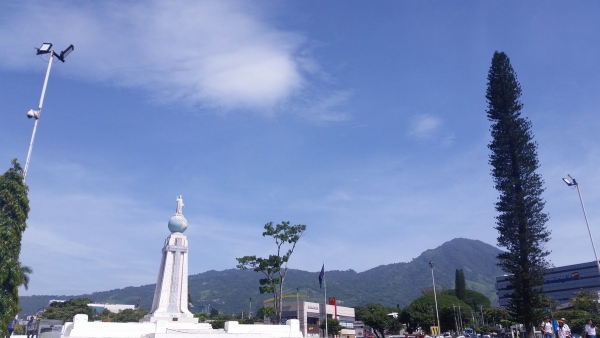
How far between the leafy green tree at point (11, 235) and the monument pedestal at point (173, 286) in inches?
392

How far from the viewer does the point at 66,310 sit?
171 feet

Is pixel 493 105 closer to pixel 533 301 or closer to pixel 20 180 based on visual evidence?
pixel 533 301

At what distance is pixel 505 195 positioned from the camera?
85.9ft

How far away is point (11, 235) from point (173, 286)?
11881 mm

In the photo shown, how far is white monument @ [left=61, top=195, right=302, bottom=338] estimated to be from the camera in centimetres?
1741

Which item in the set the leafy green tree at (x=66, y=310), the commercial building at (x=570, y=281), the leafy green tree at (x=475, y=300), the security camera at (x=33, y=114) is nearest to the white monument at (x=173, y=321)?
the security camera at (x=33, y=114)

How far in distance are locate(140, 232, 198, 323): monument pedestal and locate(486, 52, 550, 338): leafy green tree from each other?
1882cm

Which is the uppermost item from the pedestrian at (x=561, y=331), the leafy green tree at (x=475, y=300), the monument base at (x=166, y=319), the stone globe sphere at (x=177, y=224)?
the stone globe sphere at (x=177, y=224)

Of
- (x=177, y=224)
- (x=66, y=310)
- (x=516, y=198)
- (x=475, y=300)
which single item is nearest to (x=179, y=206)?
(x=177, y=224)

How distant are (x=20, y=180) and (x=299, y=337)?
1388 cm

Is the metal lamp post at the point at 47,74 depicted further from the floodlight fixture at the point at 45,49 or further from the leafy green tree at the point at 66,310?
the leafy green tree at the point at 66,310

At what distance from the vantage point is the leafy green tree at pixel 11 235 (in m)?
13.3

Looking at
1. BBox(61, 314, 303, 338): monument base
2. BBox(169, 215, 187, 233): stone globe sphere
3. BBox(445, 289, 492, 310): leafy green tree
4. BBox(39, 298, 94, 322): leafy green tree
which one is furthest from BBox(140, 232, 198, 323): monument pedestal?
BBox(445, 289, 492, 310): leafy green tree

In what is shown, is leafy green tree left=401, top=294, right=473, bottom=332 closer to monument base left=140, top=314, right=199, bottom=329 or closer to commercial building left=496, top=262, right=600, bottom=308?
commercial building left=496, top=262, right=600, bottom=308
